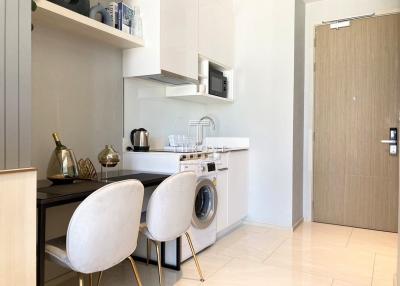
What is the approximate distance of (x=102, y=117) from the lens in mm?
2486

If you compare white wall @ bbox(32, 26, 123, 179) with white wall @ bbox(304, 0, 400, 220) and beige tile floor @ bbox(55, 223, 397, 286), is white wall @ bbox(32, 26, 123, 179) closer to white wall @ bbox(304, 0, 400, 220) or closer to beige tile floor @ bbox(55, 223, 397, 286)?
beige tile floor @ bbox(55, 223, 397, 286)

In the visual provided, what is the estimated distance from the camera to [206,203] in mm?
2713

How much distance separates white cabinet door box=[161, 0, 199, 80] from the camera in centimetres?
249

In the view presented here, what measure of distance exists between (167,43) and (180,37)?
0.23m

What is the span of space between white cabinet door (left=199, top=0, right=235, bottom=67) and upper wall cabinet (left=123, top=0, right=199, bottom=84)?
0.43ft

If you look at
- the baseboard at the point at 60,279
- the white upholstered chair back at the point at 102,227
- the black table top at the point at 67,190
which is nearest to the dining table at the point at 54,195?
the black table top at the point at 67,190

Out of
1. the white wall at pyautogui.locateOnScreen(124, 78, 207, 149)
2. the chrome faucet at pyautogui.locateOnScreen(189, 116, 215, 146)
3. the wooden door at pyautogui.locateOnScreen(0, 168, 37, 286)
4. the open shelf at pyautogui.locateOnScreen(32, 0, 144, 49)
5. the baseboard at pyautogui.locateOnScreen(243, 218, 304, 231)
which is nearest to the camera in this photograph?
the wooden door at pyautogui.locateOnScreen(0, 168, 37, 286)

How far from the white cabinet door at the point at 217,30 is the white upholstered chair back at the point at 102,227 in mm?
1928

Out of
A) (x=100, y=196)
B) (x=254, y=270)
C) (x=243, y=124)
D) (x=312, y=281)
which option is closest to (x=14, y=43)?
(x=100, y=196)

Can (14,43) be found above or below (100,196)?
above

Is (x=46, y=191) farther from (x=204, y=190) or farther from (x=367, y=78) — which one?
(x=367, y=78)

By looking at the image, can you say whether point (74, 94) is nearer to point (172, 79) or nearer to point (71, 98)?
point (71, 98)

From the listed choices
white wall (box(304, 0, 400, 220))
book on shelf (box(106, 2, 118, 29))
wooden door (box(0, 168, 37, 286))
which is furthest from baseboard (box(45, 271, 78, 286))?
white wall (box(304, 0, 400, 220))

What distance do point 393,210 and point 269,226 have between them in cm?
129
